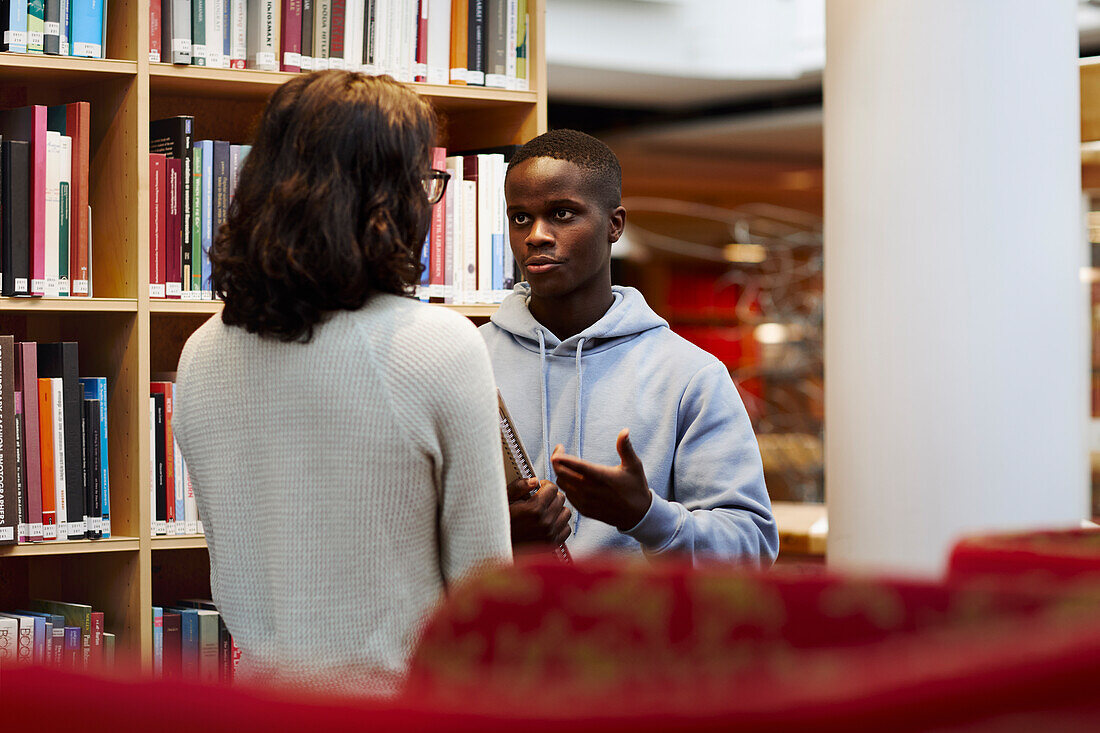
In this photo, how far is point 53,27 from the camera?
232 cm

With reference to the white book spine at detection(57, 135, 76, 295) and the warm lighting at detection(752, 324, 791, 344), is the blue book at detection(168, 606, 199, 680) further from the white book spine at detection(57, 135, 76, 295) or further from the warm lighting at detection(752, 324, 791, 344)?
the warm lighting at detection(752, 324, 791, 344)

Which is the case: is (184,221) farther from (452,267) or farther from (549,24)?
(549,24)

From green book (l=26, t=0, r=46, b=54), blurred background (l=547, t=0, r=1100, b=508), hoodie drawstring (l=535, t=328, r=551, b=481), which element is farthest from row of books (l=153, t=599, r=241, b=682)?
blurred background (l=547, t=0, r=1100, b=508)

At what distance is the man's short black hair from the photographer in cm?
190

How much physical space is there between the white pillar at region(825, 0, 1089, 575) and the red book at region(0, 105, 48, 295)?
1.52m

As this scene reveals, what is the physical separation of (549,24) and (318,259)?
5801 mm

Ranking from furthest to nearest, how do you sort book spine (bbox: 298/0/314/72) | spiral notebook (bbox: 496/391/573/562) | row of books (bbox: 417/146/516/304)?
row of books (bbox: 417/146/516/304) → book spine (bbox: 298/0/314/72) → spiral notebook (bbox: 496/391/573/562)

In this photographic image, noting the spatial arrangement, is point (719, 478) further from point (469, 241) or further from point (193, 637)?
point (193, 637)

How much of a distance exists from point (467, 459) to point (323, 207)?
0.30 meters

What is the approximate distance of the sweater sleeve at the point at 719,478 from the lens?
167 cm

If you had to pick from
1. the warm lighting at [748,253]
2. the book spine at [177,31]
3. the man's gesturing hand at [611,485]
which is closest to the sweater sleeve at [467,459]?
the man's gesturing hand at [611,485]

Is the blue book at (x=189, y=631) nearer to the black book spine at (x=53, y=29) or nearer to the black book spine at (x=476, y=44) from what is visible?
the black book spine at (x=53, y=29)

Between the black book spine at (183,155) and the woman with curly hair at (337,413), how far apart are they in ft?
3.91

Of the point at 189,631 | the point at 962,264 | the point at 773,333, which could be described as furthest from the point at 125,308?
the point at 773,333
